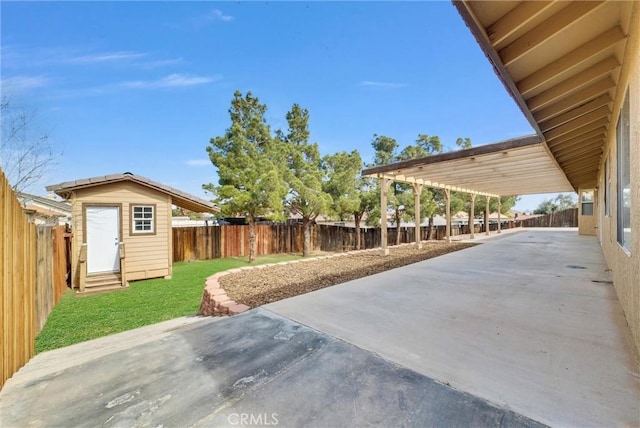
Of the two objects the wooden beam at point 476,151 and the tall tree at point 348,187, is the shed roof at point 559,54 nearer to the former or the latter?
the wooden beam at point 476,151

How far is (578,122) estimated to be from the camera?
415cm

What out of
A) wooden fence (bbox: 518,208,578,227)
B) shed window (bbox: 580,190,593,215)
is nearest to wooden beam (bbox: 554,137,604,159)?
shed window (bbox: 580,190,593,215)

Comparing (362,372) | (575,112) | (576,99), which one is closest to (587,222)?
(575,112)

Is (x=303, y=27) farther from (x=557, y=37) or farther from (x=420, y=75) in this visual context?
(x=557, y=37)

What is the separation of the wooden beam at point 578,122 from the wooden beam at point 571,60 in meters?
1.81

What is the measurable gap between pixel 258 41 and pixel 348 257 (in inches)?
322

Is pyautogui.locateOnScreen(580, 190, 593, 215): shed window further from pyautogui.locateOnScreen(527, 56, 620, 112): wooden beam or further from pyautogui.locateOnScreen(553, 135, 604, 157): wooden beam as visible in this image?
pyautogui.locateOnScreen(527, 56, 620, 112): wooden beam

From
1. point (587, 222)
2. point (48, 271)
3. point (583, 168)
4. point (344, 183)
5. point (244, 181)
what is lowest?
point (48, 271)

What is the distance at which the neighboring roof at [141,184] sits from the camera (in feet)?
21.7

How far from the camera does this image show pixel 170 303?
5582 millimetres

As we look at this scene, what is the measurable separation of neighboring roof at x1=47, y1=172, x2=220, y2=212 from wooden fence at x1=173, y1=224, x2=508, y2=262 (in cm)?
212

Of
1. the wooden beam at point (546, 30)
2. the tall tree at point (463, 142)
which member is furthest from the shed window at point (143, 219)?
the tall tree at point (463, 142)

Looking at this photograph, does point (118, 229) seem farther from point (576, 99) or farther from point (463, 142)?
point (463, 142)
